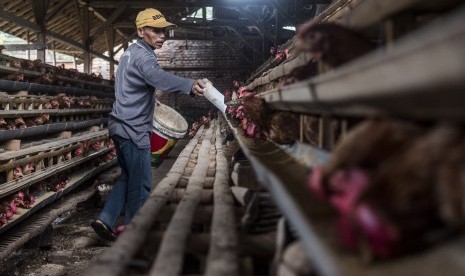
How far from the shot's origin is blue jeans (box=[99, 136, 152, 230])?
4.62 meters

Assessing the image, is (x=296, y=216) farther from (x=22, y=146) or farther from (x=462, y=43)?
(x=22, y=146)

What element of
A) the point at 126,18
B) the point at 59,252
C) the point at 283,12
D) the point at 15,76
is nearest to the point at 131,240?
the point at 59,252

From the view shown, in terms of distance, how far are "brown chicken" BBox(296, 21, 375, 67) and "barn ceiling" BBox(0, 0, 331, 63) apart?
16.1 ft

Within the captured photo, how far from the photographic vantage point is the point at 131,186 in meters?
4.63

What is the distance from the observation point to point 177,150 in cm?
1309

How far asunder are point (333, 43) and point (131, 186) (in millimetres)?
3292

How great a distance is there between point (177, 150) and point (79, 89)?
4.40 metres

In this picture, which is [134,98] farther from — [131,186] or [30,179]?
[30,179]

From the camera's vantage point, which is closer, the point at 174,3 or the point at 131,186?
the point at 131,186

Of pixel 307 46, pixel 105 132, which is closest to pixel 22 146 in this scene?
pixel 105 132

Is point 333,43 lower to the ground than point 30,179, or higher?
higher

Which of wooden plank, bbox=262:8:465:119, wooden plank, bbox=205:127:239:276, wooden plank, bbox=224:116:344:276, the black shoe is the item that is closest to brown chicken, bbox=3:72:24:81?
the black shoe

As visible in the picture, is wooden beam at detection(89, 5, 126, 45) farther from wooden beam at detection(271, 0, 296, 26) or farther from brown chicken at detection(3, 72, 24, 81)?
wooden beam at detection(271, 0, 296, 26)

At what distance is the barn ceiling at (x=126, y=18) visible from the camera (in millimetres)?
7812
